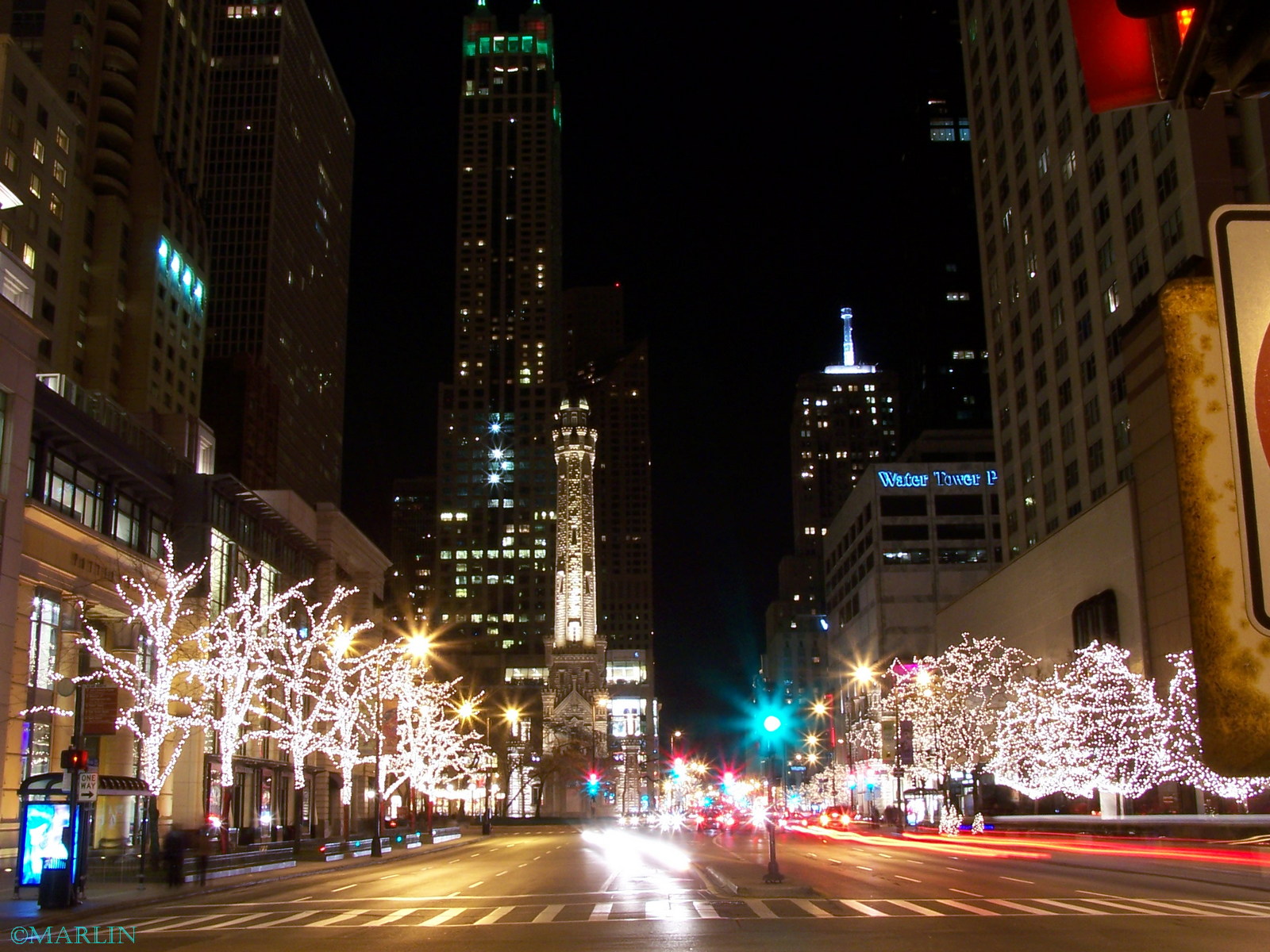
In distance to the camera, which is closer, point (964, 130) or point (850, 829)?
point (850, 829)

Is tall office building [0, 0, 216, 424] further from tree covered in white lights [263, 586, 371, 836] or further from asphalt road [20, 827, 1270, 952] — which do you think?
asphalt road [20, 827, 1270, 952]

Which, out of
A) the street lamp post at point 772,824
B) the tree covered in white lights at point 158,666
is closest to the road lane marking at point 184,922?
the street lamp post at point 772,824

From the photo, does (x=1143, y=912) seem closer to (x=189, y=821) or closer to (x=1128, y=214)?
(x=189, y=821)

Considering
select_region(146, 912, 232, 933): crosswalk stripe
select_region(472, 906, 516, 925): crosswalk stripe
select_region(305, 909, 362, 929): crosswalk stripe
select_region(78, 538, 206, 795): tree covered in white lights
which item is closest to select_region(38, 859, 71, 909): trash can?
select_region(146, 912, 232, 933): crosswalk stripe

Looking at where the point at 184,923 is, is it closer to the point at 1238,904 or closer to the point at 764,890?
the point at 764,890

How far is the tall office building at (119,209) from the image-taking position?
346 feet

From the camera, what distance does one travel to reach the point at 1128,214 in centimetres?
8156

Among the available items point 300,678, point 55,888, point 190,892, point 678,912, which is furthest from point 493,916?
point 300,678

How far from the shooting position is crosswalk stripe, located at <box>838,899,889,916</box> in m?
24.7

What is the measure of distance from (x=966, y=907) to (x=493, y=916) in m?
10.3

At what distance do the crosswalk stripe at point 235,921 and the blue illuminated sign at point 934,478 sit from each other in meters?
118

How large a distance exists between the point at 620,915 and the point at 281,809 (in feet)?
187

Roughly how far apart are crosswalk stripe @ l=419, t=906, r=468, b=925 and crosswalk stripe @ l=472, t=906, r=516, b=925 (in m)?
0.70

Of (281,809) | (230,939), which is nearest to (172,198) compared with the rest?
(281,809)
